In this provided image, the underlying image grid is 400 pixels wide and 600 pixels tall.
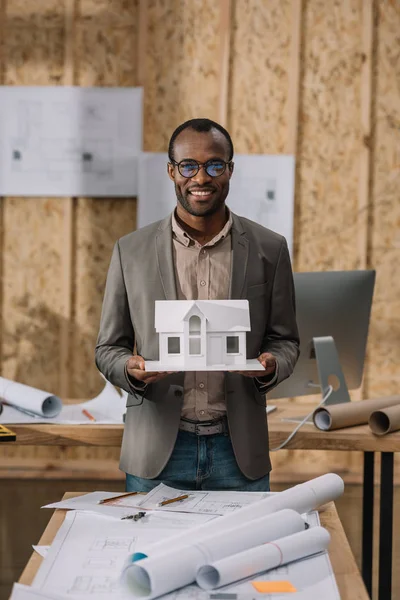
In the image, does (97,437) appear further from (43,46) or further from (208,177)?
(43,46)

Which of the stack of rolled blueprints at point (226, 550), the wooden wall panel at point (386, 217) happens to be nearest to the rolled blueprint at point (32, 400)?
the stack of rolled blueprints at point (226, 550)

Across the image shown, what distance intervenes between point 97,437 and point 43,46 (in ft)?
10.3

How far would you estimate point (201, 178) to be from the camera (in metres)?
2.05

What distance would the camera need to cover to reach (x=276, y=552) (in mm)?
1465

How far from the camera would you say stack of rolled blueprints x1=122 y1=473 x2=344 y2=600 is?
4.44 feet

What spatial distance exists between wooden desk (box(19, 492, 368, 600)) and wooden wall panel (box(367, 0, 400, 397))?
11.2 feet

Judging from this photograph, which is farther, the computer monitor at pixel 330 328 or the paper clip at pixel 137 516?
the computer monitor at pixel 330 328

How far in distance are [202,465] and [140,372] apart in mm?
307

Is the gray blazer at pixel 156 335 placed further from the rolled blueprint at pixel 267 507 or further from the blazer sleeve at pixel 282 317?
the rolled blueprint at pixel 267 507

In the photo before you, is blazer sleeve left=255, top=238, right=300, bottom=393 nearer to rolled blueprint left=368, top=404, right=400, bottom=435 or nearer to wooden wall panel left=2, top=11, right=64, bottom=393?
rolled blueprint left=368, top=404, right=400, bottom=435

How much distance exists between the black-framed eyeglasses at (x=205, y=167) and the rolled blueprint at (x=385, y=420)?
1159mm

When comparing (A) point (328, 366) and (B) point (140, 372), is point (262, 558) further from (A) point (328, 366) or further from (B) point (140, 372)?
(A) point (328, 366)

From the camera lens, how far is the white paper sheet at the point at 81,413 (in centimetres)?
294

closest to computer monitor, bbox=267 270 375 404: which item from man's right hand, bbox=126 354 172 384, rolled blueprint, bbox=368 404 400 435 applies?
rolled blueprint, bbox=368 404 400 435
